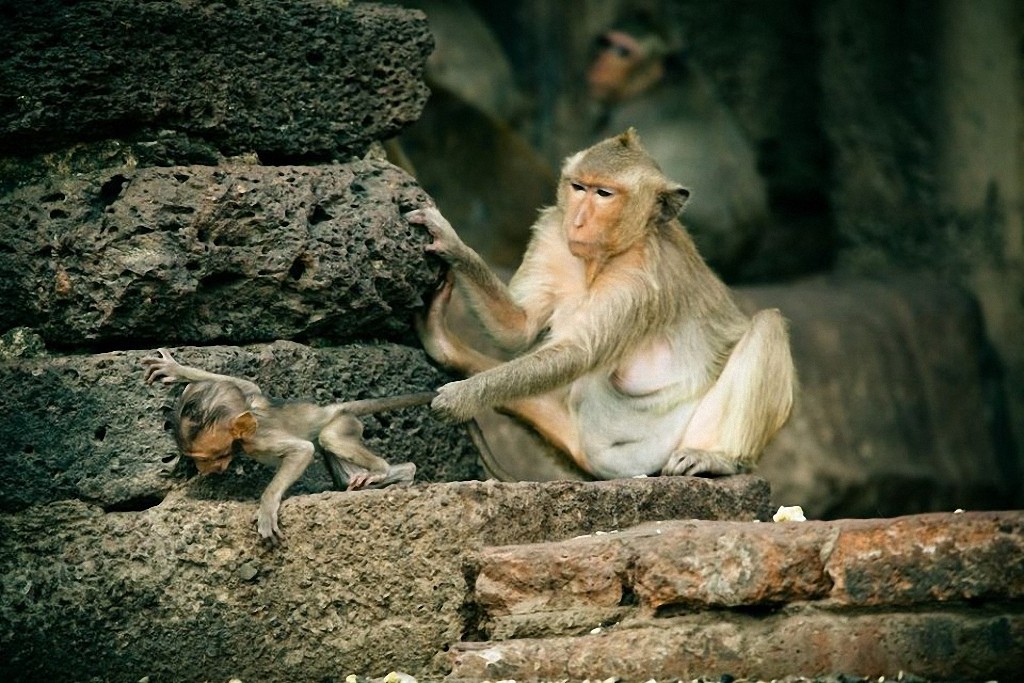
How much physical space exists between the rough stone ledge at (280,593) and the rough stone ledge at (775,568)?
244 mm

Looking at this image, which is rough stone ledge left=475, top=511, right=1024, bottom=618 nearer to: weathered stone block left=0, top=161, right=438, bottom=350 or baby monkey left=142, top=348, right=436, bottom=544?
baby monkey left=142, top=348, right=436, bottom=544

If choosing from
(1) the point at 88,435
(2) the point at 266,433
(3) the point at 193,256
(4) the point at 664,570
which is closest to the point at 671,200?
(3) the point at 193,256

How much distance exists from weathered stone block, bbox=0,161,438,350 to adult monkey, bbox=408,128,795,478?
2.16ft

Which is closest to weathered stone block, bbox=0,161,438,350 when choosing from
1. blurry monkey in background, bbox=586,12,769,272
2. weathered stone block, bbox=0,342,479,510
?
weathered stone block, bbox=0,342,479,510

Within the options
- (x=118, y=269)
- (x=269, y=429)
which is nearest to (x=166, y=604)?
(x=269, y=429)

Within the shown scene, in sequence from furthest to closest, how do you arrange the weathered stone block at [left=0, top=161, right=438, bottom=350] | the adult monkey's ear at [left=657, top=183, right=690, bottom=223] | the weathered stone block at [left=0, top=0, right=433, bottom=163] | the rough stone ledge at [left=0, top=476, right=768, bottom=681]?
the adult monkey's ear at [left=657, top=183, right=690, bottom=223] < the weathered stone block at [left=0, top=0, right=433, bottom=163] < the weathered stone block at [left=0, top=161, right=438, bottom=350] < the rough stone ledge at [left=0, top=476, right=768, bottom=681]

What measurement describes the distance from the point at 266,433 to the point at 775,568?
1.84 metres

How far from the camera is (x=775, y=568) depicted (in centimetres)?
641

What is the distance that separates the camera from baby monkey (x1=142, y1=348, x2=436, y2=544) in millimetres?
6793

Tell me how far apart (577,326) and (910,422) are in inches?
275

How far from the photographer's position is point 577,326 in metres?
8.65

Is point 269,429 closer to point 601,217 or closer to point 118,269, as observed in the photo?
point 118,269

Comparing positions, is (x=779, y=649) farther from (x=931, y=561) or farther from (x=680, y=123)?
(x=680, y=123)

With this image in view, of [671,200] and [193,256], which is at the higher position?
[193,256]
